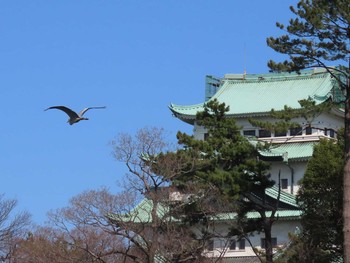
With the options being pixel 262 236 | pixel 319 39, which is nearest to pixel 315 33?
pixel 319 39

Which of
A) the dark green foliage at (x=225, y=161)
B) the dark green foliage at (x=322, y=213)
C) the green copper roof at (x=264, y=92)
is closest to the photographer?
Answer: the dark green foliage at (x=322, y=213)

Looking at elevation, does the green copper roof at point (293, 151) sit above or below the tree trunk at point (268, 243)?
above

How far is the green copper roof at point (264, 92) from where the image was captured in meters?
55.0

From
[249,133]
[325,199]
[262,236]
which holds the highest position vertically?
[249,133]

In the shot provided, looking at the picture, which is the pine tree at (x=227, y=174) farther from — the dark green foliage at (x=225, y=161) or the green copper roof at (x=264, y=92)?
the green copper roof at (x=264, y=92)

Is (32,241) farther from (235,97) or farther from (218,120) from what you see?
(235,97)

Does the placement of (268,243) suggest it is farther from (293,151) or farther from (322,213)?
(293,151)

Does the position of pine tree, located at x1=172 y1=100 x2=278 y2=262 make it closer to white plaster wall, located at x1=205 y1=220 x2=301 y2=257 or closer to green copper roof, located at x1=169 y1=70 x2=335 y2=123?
white plaster wall, located at x1=205 y1=220 x2=301 y2=257

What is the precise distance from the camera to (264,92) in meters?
56.8

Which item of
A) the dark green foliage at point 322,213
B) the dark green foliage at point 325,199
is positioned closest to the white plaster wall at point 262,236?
the dark green foliage at point 325,199

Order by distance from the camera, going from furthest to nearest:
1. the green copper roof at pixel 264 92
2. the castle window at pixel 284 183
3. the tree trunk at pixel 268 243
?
the green copper roof at pixel 264 92, the castle window at pixel 284 183, the tree trunk at pixel 268 243

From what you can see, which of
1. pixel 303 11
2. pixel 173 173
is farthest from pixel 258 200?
pixel 303 11

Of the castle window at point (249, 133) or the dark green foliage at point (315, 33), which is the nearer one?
the dark green foliage at point (315, 33)

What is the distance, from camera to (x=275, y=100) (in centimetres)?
5547
